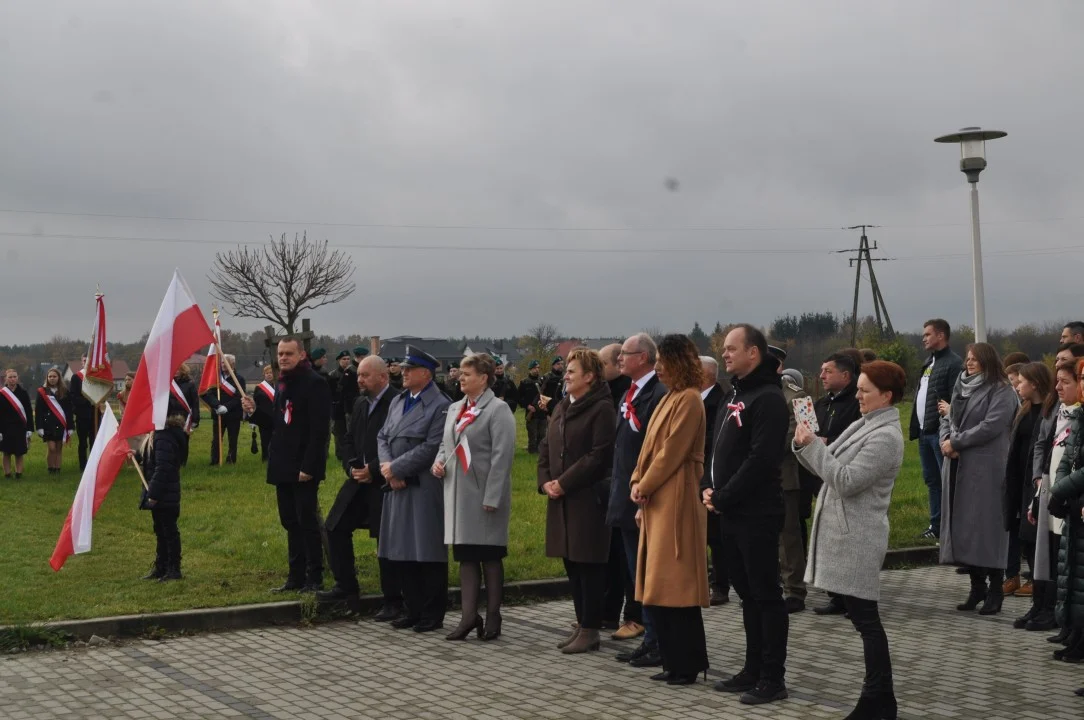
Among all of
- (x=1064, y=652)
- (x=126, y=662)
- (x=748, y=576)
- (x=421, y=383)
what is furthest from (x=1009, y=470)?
(x=126, y=662)

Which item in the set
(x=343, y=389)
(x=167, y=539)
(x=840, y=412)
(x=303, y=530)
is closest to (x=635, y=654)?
(x=840, y=412)

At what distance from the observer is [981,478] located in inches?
400

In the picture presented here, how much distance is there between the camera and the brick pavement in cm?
704

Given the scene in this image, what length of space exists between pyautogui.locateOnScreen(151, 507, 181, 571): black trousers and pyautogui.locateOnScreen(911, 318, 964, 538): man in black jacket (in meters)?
7.58

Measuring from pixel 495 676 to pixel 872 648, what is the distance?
2555 millimetres

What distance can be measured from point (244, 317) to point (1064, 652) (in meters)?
41.0

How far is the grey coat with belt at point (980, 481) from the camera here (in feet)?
32.7

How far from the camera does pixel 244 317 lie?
46250 millimetres

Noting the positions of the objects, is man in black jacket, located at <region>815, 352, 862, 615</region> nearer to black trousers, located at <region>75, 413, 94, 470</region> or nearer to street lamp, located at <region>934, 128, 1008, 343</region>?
street lamp, located at <region>934, 128, 1008, 343</region>

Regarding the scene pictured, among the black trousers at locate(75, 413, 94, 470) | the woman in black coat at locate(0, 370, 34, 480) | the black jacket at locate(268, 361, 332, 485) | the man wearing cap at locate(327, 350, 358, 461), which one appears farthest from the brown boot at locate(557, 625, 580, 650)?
the woman in black coat at locate(0, 370, 34, 480)

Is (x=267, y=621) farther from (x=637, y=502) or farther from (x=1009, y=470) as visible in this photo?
(x=1009, y=470)

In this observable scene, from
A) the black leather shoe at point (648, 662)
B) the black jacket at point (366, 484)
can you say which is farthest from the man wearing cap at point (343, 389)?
the black leather shoe at point (648, 662)

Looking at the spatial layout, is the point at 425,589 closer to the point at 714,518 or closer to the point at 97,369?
the point at 714,518

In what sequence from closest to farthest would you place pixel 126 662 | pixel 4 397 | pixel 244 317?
1. pixel 126 662
2. pixel 4 397
3. pixel 244 317
